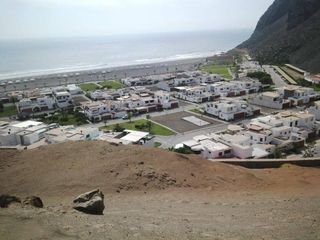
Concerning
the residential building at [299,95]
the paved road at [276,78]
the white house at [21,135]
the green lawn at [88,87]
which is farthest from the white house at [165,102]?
the paved road at [276,78]

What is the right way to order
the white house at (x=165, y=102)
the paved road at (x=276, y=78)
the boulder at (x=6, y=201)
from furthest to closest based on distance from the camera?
the paved road at (x=276, y=78) < the white house at (x=165, y=102) < the boulder at (x=6, y=201)

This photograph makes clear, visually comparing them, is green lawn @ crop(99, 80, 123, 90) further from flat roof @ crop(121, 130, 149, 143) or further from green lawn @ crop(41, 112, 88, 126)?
flat roof @ crop(121, 130, 149, 143)

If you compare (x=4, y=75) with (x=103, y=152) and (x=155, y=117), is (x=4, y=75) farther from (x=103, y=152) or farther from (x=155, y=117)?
(x=103, y=152)

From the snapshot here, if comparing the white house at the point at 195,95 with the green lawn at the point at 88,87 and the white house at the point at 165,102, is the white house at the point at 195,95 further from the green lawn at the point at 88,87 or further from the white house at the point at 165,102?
the green lawn at the point at 88,87

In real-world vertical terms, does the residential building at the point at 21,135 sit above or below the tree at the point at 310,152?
above

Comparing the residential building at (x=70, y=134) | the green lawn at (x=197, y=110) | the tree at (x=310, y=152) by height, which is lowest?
the green lawn at (x=197, y=110)

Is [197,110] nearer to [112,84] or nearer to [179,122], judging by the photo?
[179,122]

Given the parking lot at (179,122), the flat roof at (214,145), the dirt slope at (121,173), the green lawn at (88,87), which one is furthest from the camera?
the green lawn at (88,87)
